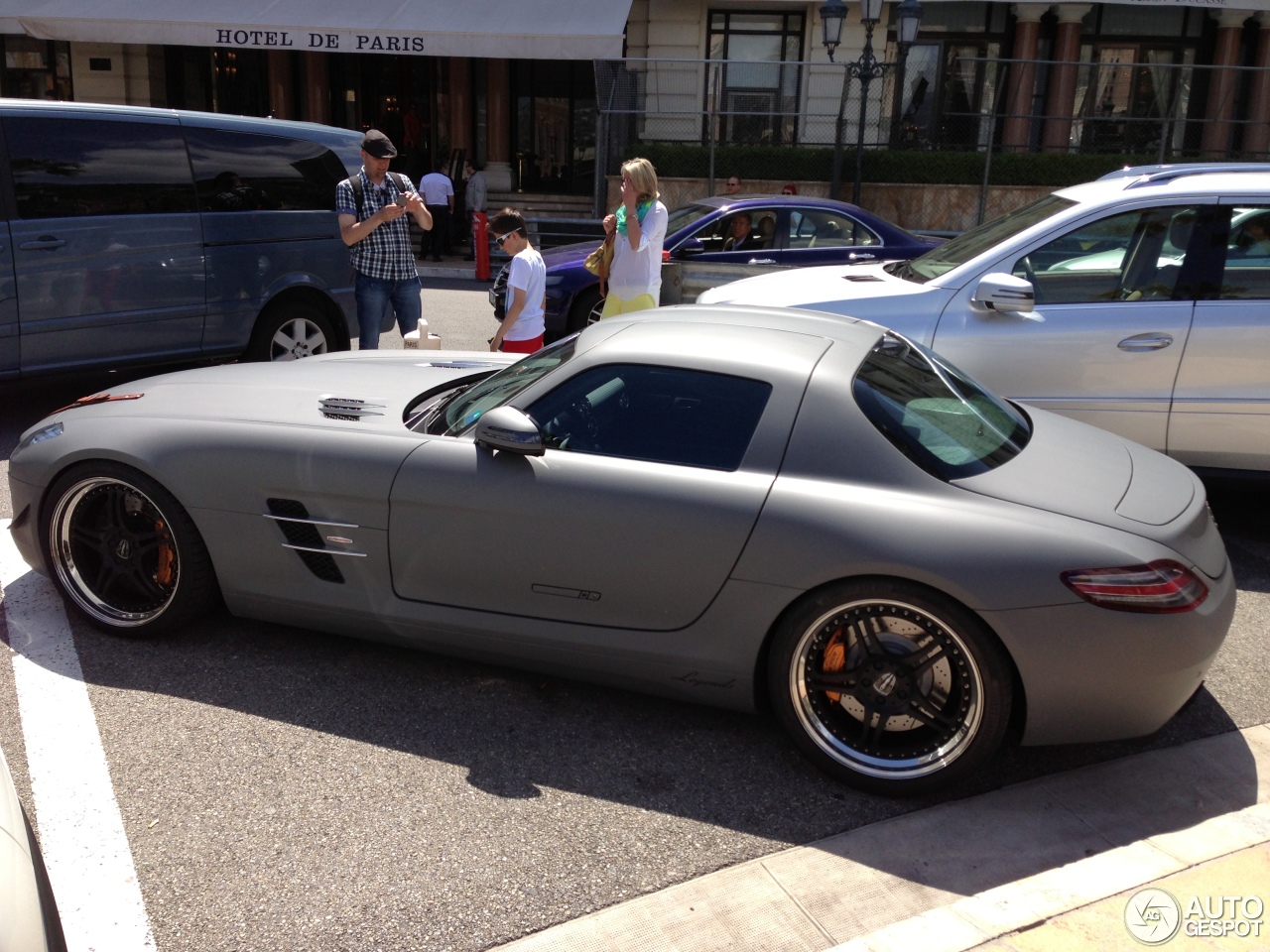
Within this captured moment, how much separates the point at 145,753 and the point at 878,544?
2349 mm

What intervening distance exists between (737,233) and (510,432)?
297 inches

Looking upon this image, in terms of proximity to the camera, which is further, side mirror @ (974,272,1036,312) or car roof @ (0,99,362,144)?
car roof @ (0,99,362,144)

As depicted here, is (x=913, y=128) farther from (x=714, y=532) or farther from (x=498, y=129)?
(x=714, y=532)

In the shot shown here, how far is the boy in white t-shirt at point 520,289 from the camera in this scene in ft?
21.3

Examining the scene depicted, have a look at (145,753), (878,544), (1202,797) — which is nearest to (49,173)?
(145,753)

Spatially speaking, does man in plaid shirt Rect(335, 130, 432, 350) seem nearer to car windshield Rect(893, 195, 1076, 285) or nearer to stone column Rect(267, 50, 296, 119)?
car windshield Rect(893, 195, 1076, 285)

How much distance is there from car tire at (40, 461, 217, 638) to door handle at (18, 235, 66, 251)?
3.07m

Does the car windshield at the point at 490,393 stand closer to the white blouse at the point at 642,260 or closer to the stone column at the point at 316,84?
the white blouse at the point at 642,260

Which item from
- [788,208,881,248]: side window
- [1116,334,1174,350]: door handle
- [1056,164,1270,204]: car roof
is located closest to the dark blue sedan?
[788,208,881,248]: side window

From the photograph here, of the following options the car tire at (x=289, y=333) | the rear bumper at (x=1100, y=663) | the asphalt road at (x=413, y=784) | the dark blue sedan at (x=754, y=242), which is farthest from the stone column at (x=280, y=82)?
the rear bumper at (x=1100, y=663)

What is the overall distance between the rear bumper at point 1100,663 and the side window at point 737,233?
7850 millimetres

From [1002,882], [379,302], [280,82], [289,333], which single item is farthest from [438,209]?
[1002,882]

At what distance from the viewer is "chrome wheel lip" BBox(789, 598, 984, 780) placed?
3365 mm

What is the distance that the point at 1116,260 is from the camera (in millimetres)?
5770
